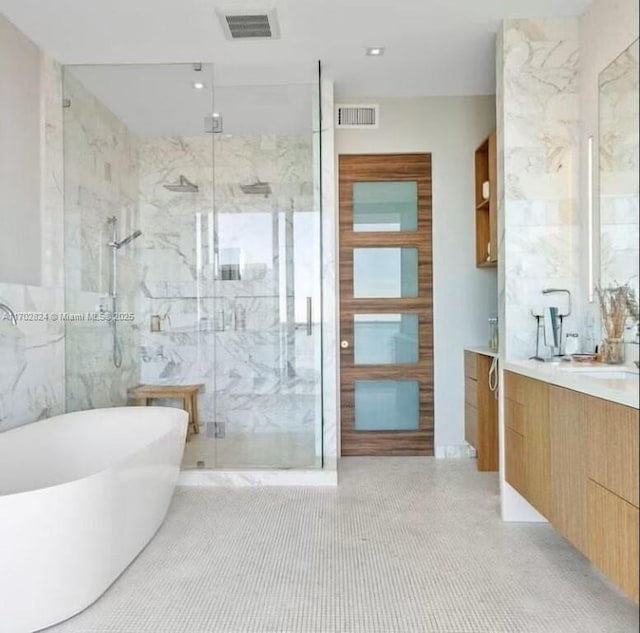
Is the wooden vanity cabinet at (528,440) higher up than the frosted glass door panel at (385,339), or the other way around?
the frosted glass door panel at (385,339)

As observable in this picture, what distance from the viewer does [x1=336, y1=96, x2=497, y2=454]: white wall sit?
4.41 m

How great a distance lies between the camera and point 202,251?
4.21 meters

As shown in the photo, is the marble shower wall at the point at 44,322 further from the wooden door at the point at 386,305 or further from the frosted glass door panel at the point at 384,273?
the frosted glass door panel at the point at 384,273

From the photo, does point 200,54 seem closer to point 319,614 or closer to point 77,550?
point 77,550

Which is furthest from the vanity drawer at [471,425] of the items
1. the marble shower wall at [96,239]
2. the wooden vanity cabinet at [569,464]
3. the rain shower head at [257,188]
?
the marble shower wall at [96,239]

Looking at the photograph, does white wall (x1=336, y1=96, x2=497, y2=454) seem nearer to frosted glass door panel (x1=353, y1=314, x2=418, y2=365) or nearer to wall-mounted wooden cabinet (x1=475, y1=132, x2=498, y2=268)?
wall-mounted wooden cabinet (x1=475, y1=132, x2=498, y2=268)

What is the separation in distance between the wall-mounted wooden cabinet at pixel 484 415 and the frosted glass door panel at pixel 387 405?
0.53 metres

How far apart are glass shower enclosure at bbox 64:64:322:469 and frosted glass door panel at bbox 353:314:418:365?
681 millimetres

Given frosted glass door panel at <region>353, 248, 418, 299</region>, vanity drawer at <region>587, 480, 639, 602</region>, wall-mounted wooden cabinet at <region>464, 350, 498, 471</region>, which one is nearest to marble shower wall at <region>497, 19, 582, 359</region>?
wall-mounted wooden cabinet at <region>464, 350, 498, 471</region>

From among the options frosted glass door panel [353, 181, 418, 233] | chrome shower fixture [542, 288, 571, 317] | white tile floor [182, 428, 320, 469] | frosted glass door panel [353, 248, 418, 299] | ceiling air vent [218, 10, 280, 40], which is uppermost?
ceiling air vent [218, 10, 280, 40]

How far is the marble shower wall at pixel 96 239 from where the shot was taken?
382 centimetres

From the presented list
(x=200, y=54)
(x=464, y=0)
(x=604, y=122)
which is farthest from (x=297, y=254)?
(x=604, y=122)

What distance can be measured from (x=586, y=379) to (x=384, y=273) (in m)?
2.55

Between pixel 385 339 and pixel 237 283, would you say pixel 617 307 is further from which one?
pixel 237 283
